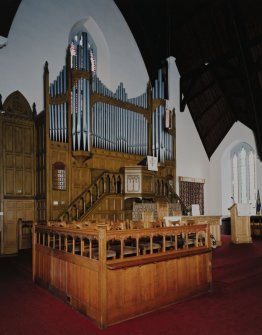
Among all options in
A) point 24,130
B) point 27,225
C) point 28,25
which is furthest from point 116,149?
point 28,25

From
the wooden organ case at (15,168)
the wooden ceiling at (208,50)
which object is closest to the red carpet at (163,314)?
the wooden organ case at (15,168)

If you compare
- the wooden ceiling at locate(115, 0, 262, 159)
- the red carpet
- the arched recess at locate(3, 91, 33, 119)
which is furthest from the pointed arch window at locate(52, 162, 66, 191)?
the wooden ceiling at locate(115, 0, 262, 159)

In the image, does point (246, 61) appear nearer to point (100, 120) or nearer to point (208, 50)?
point (208, 50)

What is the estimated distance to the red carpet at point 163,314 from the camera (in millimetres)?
3354

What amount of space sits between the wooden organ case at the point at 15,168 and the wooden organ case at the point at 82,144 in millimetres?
243

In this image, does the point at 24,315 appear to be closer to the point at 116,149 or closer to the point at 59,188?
the point at 59,188

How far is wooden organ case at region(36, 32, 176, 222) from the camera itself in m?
8.33

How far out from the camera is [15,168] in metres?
8.38

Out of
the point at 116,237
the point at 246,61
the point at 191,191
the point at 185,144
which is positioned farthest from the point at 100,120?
the point at 116,237

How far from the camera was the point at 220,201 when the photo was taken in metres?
15.3

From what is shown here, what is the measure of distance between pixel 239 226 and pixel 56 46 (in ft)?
24.6

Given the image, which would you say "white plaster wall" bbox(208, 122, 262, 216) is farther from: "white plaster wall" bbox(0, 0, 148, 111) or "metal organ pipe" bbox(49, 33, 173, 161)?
"white plaster wall" bbox(0, 0, 148, 111)

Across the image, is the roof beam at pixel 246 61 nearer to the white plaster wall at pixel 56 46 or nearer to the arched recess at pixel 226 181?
the white plaster wall at pixel 56 46

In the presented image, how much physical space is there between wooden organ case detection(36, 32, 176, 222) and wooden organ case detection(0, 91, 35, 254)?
0.24 meters
